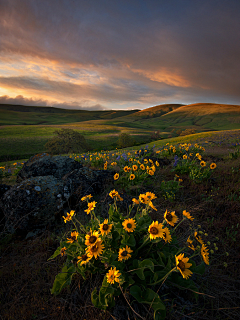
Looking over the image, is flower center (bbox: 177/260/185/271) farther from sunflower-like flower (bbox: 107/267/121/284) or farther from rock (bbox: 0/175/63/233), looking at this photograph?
rock (bbox: 0/175/63/233)

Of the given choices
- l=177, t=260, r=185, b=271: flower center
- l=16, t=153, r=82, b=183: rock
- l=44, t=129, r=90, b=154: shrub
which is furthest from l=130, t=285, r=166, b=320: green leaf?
l=44, t=129, r=90, b=154: shrub

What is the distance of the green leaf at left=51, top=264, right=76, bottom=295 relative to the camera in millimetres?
2197

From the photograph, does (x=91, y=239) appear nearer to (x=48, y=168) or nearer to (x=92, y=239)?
(x=92, y=239)

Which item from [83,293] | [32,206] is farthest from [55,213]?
[83,293]

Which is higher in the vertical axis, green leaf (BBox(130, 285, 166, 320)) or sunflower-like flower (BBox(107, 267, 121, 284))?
sunflower-like flower (BBox(107, 267, 121, 284))

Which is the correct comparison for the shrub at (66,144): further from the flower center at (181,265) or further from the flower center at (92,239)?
the flower center at (181,265)

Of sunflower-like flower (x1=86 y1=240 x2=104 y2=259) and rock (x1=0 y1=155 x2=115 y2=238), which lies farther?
rock (x1=0 y1=155 x2=115 y2=238)

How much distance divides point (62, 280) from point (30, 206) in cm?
242

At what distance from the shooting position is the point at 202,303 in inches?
89.7

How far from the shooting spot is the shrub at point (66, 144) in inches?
1419

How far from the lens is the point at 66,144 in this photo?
37.1 metres

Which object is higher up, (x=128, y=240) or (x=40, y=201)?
(x=128, y=240)

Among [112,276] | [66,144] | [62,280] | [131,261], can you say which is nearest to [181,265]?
[131,261]

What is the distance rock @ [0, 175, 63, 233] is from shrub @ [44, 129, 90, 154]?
33.5m
